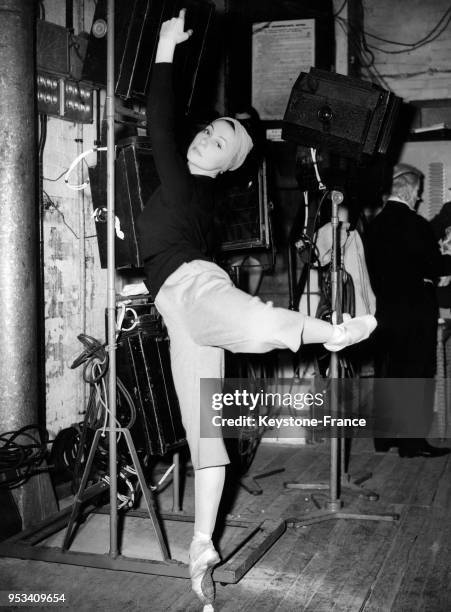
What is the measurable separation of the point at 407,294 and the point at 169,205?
2.63 m

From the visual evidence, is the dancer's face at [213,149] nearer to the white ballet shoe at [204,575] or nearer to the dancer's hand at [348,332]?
the dancer's hand at [348,332]

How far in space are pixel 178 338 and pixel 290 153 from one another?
3.28m

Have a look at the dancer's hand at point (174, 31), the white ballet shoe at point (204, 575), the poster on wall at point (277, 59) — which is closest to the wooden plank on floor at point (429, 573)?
the white ballet shoe at point (204, 575)

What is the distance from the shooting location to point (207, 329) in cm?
244

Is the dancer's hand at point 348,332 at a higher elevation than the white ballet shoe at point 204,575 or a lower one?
higher

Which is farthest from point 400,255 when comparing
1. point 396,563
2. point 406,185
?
point 396,563

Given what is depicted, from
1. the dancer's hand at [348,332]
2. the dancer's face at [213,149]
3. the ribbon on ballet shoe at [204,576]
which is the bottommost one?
the ribbon on ballet shoe at [204,576]

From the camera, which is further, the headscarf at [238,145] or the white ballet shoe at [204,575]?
the headscarf at [238,145]

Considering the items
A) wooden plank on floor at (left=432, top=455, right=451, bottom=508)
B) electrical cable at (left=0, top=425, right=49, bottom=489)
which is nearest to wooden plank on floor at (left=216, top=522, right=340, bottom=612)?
wooden plank on floor at (left=432, top=455, right=451, bottom=508)

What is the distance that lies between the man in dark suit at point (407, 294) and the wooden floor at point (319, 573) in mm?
1028

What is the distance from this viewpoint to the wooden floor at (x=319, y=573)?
2.57 metres

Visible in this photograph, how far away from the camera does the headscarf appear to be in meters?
2.67

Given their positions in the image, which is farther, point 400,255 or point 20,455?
point 400,255

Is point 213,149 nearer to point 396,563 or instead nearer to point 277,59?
point 396,563
